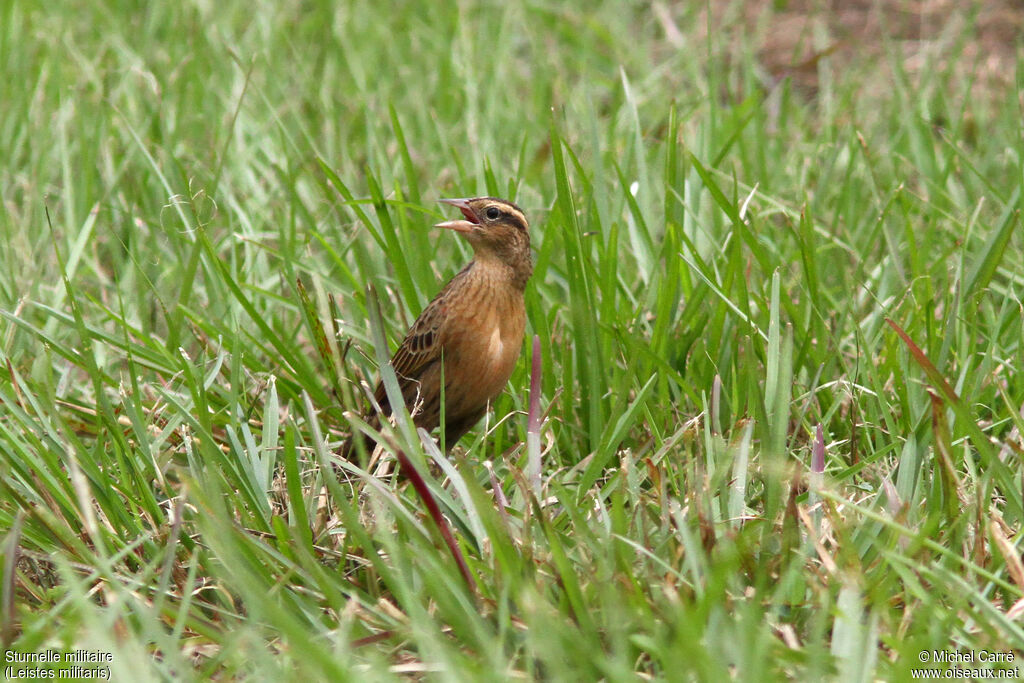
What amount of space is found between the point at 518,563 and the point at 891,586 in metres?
0.77

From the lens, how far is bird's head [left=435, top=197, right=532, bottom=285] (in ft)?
12.5

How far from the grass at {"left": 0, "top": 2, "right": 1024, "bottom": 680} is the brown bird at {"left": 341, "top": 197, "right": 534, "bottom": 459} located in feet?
0.49

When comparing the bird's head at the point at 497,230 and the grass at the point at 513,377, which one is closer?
the grass at the point at 513,377

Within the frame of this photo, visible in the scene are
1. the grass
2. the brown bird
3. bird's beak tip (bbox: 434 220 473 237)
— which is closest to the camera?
the grass

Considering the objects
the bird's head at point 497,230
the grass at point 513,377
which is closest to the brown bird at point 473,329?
the bird's head at point 497,230

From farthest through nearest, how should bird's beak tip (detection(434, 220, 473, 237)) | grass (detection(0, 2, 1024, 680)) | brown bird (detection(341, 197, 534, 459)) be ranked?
bird's beak tip (detection(434, 220, 473, 237))
brown bird (detection(341, 197, 534, 459))
grass (detection(0, 2, 1024, 680))

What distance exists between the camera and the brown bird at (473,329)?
366 cm

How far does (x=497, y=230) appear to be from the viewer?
382cm

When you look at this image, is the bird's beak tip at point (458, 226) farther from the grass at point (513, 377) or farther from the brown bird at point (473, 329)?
the grass at point (513, 377)

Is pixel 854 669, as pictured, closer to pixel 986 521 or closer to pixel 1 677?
pixel 986 521

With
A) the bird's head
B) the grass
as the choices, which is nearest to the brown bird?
the bird's head

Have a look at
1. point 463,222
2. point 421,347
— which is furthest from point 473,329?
point 463,222

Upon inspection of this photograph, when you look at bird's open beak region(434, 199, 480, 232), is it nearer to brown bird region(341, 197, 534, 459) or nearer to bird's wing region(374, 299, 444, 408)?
brown bird region(341, 197, 534, 459)

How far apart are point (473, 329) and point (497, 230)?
1.12 feet
